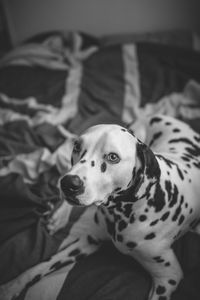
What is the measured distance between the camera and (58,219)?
1541 millimetres

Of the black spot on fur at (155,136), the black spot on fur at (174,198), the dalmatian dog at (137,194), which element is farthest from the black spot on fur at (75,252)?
the black spot on fur at (155,136)

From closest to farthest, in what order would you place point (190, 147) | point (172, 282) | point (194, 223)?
point (172, 282)
point (194, 223)
point (190, 147)

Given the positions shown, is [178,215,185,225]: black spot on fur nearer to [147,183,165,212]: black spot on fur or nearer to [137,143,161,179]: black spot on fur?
[147,183,165,212]: black spot on fur

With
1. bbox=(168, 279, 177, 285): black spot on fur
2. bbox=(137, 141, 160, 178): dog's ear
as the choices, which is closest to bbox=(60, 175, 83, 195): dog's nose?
bbox=(137, 141, 160, 178): dog's ear

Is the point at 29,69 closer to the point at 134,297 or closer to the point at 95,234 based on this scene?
the point at 95,234

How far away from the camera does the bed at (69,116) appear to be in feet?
4.19

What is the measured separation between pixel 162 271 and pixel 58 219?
57cm

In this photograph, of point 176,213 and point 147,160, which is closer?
point 147,160

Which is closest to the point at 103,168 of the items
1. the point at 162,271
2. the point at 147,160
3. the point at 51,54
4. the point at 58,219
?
the point at 147,160

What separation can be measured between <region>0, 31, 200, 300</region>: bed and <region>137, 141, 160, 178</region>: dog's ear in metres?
0.46

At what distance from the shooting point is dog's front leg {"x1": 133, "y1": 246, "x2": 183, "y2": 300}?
1.20m

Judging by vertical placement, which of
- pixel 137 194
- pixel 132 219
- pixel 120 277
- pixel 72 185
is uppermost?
pixel 72 185

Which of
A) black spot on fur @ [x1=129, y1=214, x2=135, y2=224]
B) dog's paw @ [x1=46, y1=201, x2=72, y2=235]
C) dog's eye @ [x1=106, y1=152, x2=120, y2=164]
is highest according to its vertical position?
dog's eye @ [x1=106, y1=152, x2=120, y2=164]

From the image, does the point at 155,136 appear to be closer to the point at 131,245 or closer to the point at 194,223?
the point at 194,223
